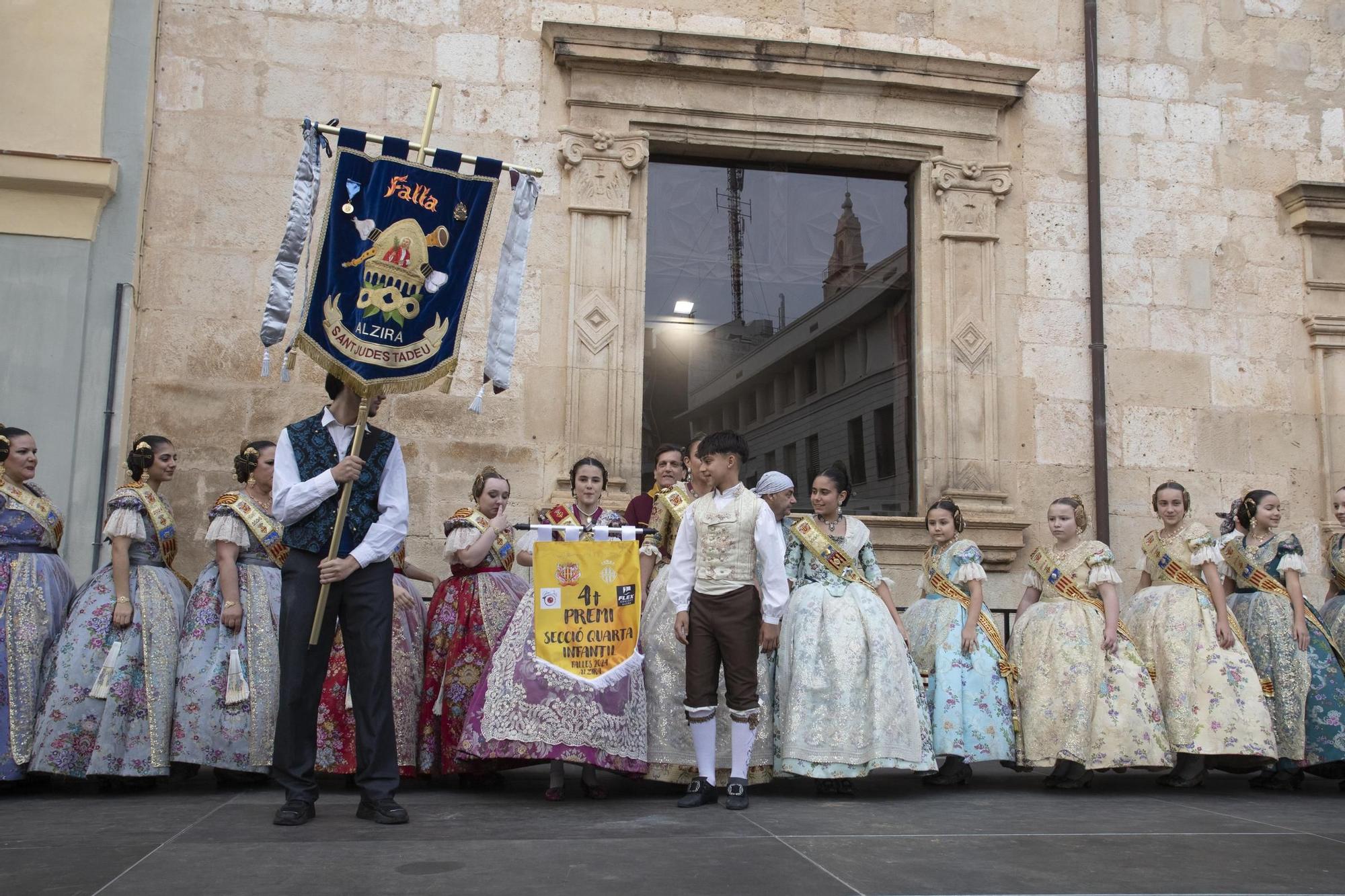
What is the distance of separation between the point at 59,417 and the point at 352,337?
368cm

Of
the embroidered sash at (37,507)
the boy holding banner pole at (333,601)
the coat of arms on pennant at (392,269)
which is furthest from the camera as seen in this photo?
the embroidered sash at (37,507)

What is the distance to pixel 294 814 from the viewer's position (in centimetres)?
507

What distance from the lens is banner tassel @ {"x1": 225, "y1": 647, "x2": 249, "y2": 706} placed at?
6.22 meters

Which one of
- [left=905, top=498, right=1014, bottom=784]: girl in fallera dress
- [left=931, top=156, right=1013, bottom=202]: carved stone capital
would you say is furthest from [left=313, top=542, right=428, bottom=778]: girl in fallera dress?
[left=931, top=156, right=1013, bottom=202]: carved stone capital

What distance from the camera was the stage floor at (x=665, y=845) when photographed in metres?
4.07

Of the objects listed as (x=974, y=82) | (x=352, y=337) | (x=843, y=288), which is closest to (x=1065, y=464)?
(x=843, y=288)

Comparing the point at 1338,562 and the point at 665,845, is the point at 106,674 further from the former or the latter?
the point at 1338,562

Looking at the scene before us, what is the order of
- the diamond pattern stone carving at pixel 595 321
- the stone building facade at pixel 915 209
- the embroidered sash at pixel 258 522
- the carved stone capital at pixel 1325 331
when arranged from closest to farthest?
the embroidered sash at pixel 258 522 → the stone building facade at pixel 915 209 → the diamond pattern stone carving at pixel 595 321 → the carved stone capital at pixel 1325 331

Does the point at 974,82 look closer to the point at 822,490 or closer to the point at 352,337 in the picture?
the point at 822,490

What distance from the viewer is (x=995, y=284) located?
9391mm

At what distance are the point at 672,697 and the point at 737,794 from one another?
2.25 feet

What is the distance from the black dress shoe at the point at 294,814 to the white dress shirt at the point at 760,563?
1.94 meters

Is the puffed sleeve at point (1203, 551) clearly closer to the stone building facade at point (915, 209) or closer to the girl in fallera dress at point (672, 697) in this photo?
the stone building facade at point (915, 209)

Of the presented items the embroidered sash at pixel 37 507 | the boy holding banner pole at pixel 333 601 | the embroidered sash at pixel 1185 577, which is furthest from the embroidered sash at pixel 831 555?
the embroidered sash at pixel 37 507
